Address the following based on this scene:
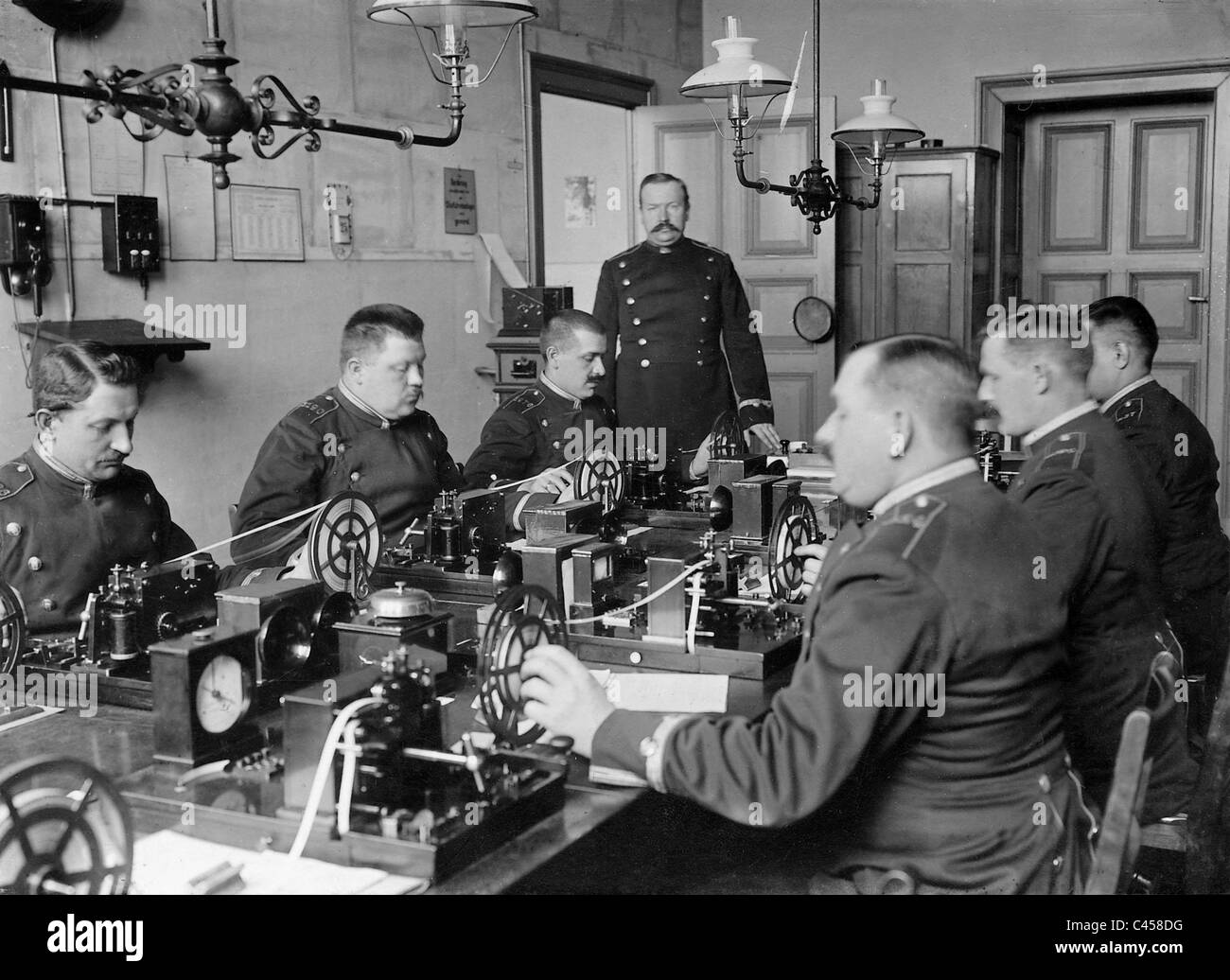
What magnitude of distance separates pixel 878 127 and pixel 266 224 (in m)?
2.31

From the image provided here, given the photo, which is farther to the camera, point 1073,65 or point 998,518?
point 1073,65

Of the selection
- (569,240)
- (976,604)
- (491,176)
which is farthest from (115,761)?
(569,240)

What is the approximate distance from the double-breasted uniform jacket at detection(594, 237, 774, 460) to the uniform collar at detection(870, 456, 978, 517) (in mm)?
3636

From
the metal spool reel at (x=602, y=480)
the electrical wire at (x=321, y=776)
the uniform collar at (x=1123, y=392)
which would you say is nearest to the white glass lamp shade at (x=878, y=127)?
the uniform collar at (x=1123, y=392)

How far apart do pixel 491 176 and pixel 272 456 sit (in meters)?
3.04

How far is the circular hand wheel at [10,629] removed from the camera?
2512 millimetres

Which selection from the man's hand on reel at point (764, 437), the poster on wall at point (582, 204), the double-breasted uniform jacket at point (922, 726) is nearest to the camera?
the double-breasted uniform jacket at point (922, 726)

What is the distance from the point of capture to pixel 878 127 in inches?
180

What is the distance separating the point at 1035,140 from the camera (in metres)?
7.82

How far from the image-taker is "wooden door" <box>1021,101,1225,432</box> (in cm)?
739

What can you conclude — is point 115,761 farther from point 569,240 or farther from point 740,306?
point 569,240

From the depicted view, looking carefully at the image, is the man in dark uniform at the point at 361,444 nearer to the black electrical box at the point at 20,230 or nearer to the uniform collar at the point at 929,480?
the black electrical box at the point at 20,230

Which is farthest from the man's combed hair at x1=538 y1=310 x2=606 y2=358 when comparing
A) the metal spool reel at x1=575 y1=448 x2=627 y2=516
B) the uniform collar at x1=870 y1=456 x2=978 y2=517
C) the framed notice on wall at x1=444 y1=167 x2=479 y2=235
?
the uniform collar at x1=870 y1=456 x2=978 y2=517
